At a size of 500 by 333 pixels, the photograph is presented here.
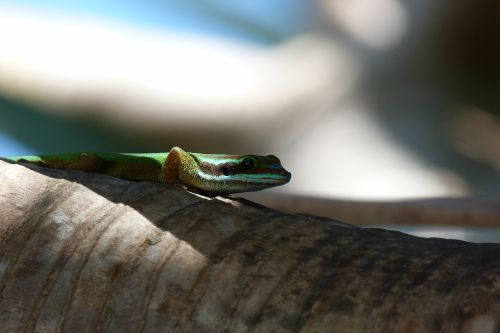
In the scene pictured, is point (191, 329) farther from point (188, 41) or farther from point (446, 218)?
point (188, 41)

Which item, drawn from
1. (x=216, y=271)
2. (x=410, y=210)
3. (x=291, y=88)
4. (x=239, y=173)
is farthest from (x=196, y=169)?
(x=291, y=88)

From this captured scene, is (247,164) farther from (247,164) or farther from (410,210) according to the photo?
(410,210)

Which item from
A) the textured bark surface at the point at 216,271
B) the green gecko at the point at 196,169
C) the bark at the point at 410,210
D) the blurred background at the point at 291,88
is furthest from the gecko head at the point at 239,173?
the blurred background at the point at 291,88

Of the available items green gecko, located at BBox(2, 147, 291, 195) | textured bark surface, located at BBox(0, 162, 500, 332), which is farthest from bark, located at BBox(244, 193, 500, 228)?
textured bark surface, located at BBox(0, 162, 500, 332)

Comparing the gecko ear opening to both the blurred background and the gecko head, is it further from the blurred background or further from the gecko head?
the blurred background

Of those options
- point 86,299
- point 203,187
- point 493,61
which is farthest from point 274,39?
point 86,299

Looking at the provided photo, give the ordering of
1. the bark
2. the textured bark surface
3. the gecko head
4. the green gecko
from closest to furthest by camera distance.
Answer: the textured bark surface → the green gecko → the gecko head → the bark
